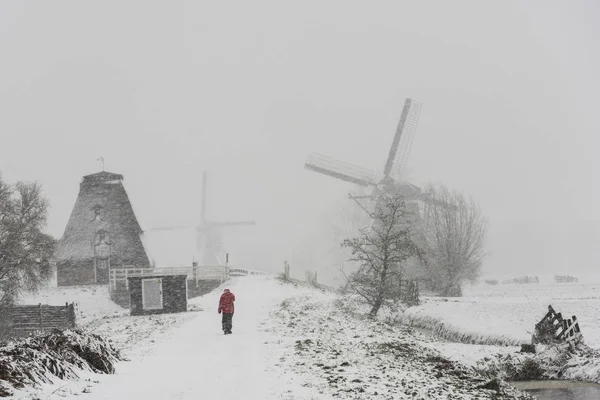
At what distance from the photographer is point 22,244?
145 ft

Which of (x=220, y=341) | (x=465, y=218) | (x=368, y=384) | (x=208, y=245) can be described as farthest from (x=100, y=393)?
(x=208, y=245)

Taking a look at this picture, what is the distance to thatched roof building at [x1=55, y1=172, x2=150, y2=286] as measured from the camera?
5488 cm

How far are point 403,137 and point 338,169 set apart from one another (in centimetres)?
933

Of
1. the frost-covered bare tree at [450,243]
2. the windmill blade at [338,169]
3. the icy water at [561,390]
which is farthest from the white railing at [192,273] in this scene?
the icy water at [561,390]

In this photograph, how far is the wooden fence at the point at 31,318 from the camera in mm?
41062

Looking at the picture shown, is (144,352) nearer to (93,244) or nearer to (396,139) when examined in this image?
(93,244)

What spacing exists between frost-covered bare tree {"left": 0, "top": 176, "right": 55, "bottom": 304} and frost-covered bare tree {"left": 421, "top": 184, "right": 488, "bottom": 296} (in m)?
32.0

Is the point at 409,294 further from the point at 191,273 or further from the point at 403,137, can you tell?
the point at 403,137

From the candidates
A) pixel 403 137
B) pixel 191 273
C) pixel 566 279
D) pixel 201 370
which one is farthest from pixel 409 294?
pixel 566 279

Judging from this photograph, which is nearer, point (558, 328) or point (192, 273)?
point (558, 328)

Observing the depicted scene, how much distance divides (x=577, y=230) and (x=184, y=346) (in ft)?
560

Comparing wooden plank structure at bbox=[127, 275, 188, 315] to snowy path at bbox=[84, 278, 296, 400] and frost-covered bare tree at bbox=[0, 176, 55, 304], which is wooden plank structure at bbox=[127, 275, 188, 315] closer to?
snowy path at bbox=[84, 278, 296, 400]

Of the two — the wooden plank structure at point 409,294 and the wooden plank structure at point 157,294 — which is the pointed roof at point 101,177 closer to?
the wooden plank structure at point 157,294

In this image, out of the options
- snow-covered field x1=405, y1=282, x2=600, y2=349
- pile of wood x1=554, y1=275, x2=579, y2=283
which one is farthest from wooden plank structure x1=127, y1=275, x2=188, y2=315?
pile of wood x1=554, y1=275, x2=579, y2=283
